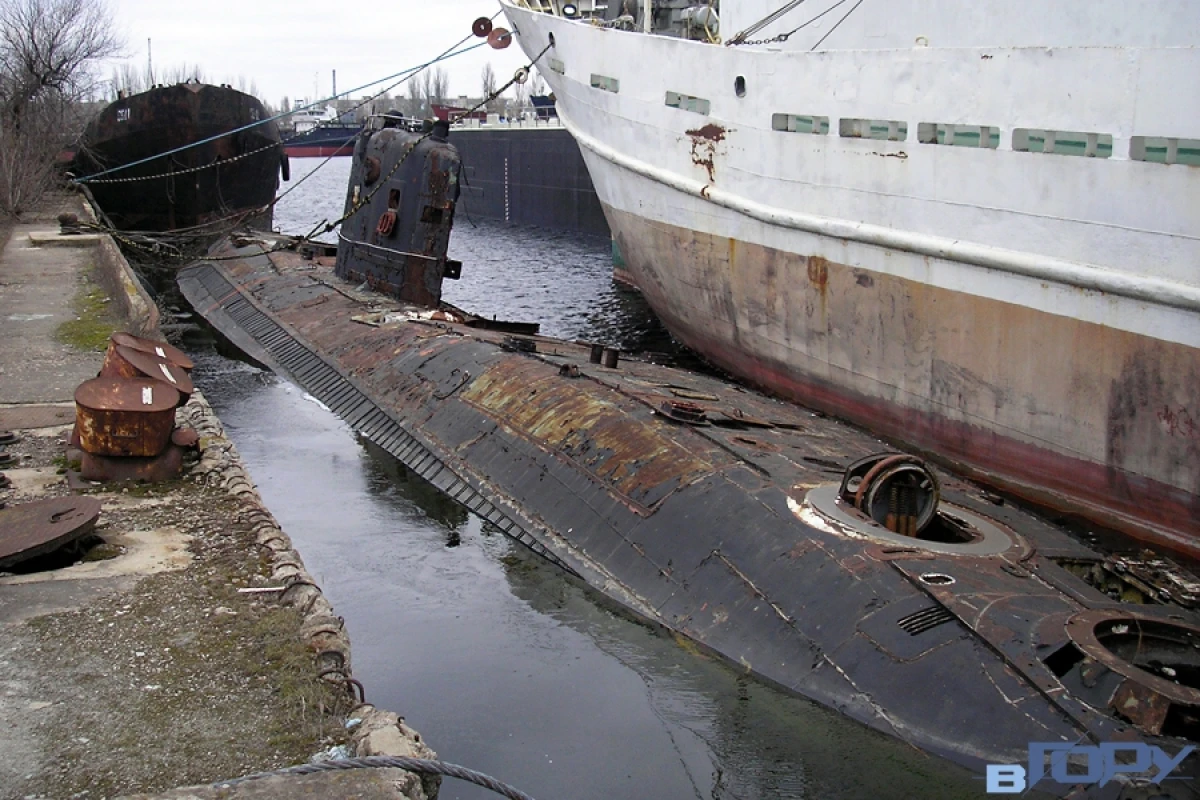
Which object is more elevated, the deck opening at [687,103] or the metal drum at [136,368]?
the deck opening at [687,103]

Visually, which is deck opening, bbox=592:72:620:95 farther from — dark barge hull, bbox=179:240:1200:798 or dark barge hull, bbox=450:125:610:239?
dark barge hull, bbox=450:125:610:239

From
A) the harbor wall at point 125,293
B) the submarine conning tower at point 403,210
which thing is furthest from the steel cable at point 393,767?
the submarine conning tower at point 403,210

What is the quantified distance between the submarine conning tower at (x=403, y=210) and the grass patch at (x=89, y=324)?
4.35 meters

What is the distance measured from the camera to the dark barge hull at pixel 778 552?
7.00 meters

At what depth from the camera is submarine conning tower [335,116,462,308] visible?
18422 mm

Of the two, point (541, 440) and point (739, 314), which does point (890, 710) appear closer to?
point (541, 440)

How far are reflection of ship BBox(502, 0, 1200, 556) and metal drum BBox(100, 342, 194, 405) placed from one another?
28.8 feet

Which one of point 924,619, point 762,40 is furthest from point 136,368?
point 762,40

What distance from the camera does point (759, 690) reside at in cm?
827

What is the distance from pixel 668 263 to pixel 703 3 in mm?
8397

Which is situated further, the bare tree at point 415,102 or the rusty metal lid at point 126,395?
the bare tree at point 415,102

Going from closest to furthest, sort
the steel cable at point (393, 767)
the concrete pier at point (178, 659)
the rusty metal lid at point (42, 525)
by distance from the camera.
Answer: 1. the steel cable at point (393, 767)
2. the concrete pier at point (178, 659)
3. the rusty metal lid at point (42, 525)

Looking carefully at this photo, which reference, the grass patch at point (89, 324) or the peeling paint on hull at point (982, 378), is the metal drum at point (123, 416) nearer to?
the grass patch at point (89, 324)

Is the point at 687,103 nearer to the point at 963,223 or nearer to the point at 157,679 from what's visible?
the point at 963,223
